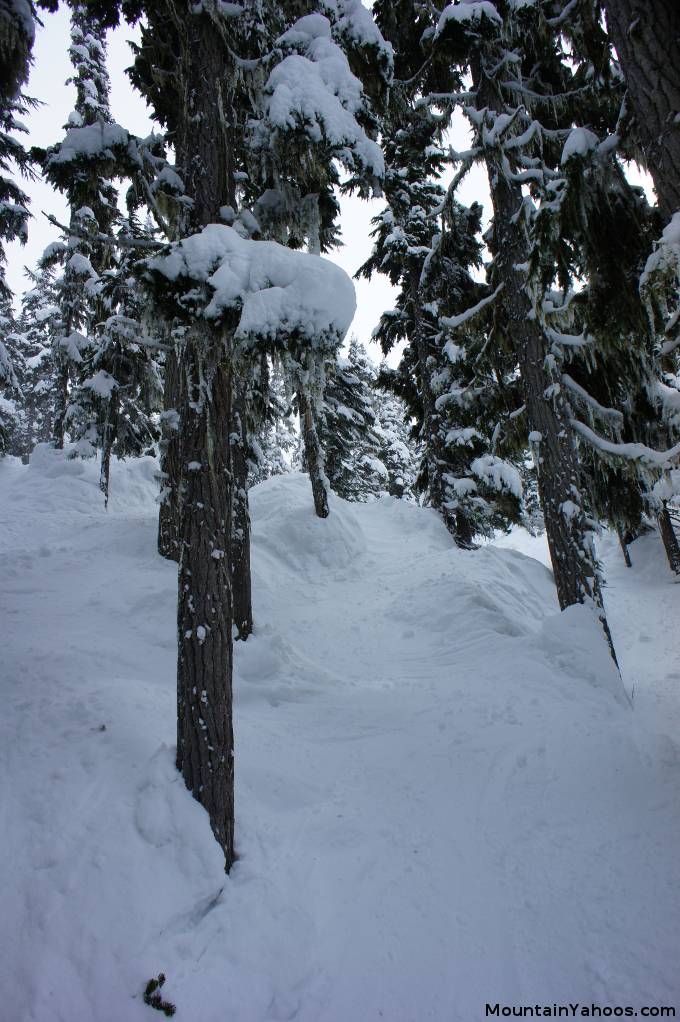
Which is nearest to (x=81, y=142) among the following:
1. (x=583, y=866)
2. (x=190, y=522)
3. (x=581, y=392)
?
(x=190, y=522)

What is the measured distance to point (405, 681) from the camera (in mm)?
7812

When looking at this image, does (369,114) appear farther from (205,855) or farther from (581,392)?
(205,855)

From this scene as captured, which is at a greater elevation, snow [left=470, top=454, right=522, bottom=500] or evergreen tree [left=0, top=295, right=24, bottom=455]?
evergreen tree [left=0, top=295, right=24, bottom=455]

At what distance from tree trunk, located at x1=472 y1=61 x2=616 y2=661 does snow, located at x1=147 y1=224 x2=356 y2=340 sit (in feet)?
16.5

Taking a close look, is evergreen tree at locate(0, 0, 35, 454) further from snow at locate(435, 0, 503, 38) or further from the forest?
snow at locate(435, 0, 503, 38)

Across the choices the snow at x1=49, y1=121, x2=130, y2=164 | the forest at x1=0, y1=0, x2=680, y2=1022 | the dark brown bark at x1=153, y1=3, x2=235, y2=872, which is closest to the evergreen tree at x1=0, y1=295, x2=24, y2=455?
the forest at x1=0, y1=0, x2=680, y2=1022

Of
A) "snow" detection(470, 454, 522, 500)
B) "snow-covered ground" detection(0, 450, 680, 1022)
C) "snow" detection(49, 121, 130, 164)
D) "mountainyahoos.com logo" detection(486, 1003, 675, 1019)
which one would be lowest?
"mountainyahoos.com logo" detection(486, 1003, 675, 1019)

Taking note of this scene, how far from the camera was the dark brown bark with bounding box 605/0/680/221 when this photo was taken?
11.1 feet

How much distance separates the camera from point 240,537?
9094mm

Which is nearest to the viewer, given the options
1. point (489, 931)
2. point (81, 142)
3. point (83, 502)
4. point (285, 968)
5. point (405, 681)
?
point (285, 968)

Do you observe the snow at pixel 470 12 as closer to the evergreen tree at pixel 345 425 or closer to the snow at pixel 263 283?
the snow at pixel 263 283

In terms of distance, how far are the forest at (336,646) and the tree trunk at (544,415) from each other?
6 cm

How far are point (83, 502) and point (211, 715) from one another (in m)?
14.9

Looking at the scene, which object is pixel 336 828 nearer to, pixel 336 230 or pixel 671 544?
pixel 336 230
